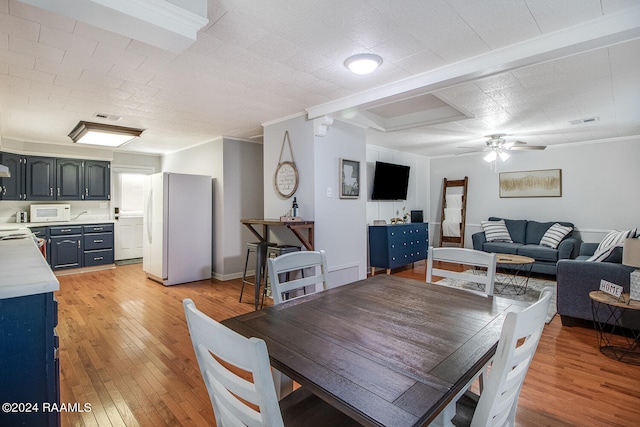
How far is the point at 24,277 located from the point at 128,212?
615cm

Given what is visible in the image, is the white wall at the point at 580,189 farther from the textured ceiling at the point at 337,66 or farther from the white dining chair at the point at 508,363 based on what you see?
the white dining chair at the point at 508,363

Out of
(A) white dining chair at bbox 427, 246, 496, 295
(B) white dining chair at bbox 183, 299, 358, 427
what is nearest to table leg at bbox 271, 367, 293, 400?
(B) white dining chair at bbox 183, 299, 358, 427

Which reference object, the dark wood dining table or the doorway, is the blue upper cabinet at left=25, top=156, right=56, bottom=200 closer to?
the doorway

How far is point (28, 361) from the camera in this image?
128cm

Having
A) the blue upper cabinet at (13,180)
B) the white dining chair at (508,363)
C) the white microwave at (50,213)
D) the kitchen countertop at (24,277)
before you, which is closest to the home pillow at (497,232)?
the white dining chair at (508,363)

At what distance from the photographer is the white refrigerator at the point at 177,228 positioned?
4.80 m

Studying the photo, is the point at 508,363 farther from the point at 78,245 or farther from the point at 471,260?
the point at 78,245

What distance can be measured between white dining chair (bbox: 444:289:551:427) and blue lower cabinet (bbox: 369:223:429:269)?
14.2 feet

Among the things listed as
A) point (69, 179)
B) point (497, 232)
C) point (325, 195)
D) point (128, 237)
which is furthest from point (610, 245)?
point (69, 179)

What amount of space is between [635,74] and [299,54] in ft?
9.44

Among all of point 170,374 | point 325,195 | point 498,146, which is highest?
point 498,146

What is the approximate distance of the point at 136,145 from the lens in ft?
19.6

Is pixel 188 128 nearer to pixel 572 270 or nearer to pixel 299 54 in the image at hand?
pixel 299 54

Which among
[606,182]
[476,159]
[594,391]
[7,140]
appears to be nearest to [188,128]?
[7,140]
